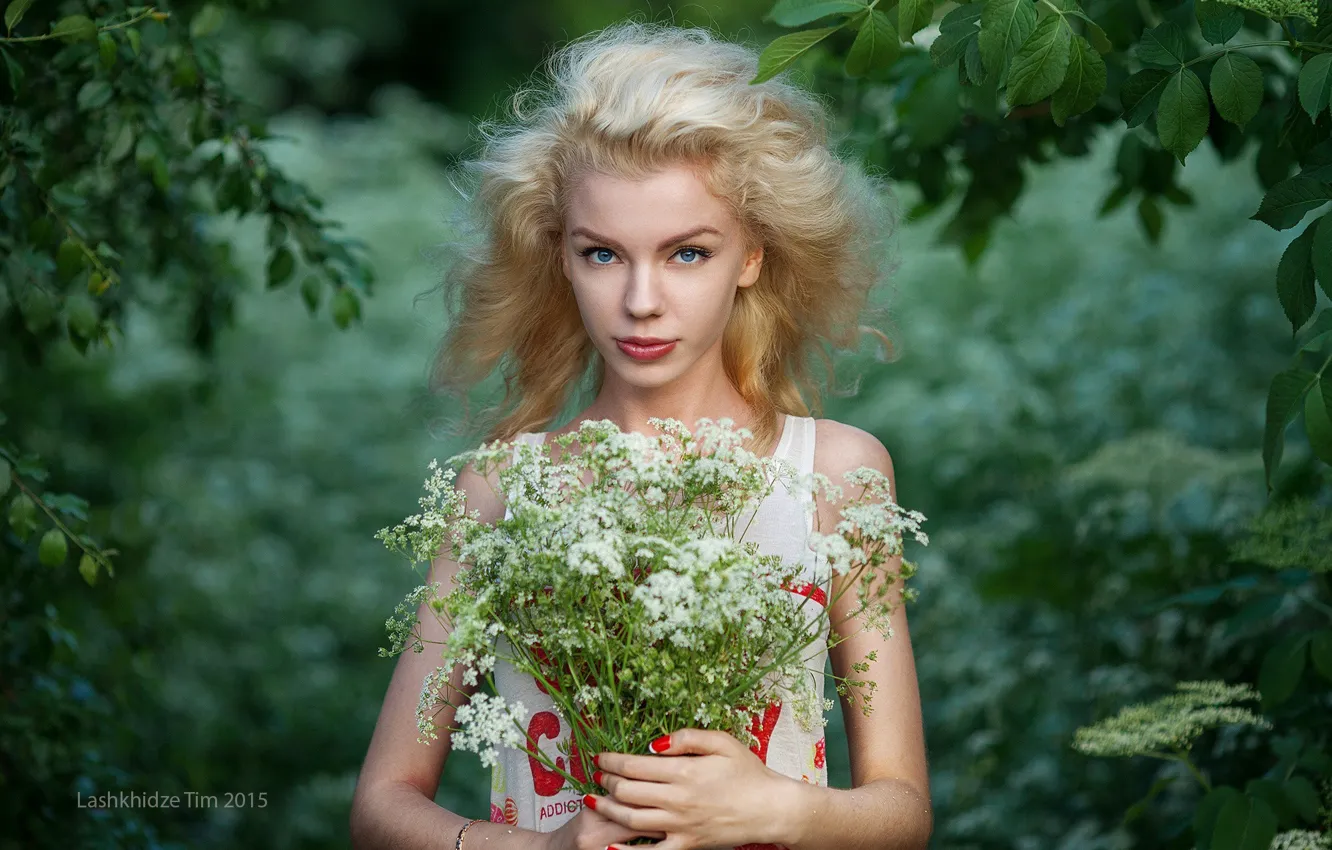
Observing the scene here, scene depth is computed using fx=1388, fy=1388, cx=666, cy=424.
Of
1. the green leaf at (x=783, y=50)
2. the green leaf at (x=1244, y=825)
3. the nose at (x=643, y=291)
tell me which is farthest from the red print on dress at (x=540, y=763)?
the green leaf at (x=1244, y=825)

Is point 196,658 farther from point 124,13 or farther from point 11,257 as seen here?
point 124,13

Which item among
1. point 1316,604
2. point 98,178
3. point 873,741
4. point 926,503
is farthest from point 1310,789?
point 926,503

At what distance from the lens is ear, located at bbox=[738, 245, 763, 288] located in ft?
6.94

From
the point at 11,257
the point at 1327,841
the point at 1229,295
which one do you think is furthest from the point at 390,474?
the point at 1327,841

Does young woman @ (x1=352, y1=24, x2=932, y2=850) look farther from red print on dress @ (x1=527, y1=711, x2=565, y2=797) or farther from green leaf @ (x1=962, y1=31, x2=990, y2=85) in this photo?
green leaf @ (x1=962, y1=31, x2=990, y2=85)

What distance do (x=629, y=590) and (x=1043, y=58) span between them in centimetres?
85

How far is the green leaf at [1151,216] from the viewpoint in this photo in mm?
3328

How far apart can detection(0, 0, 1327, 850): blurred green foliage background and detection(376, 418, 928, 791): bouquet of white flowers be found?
394 millimetres

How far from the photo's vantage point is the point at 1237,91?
1837mm

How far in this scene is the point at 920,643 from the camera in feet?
15.2

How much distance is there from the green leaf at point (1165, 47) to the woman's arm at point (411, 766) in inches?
41.9

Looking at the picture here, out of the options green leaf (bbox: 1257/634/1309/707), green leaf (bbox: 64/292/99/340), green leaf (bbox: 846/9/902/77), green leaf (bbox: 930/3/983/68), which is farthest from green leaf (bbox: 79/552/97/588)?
green leaf (bbox: 1257/634/1309/707)

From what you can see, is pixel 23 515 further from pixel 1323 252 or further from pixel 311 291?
pixel 1323 252

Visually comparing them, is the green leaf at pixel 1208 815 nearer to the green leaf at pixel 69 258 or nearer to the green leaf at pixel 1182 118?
the green leaf at pixel 1182 118
